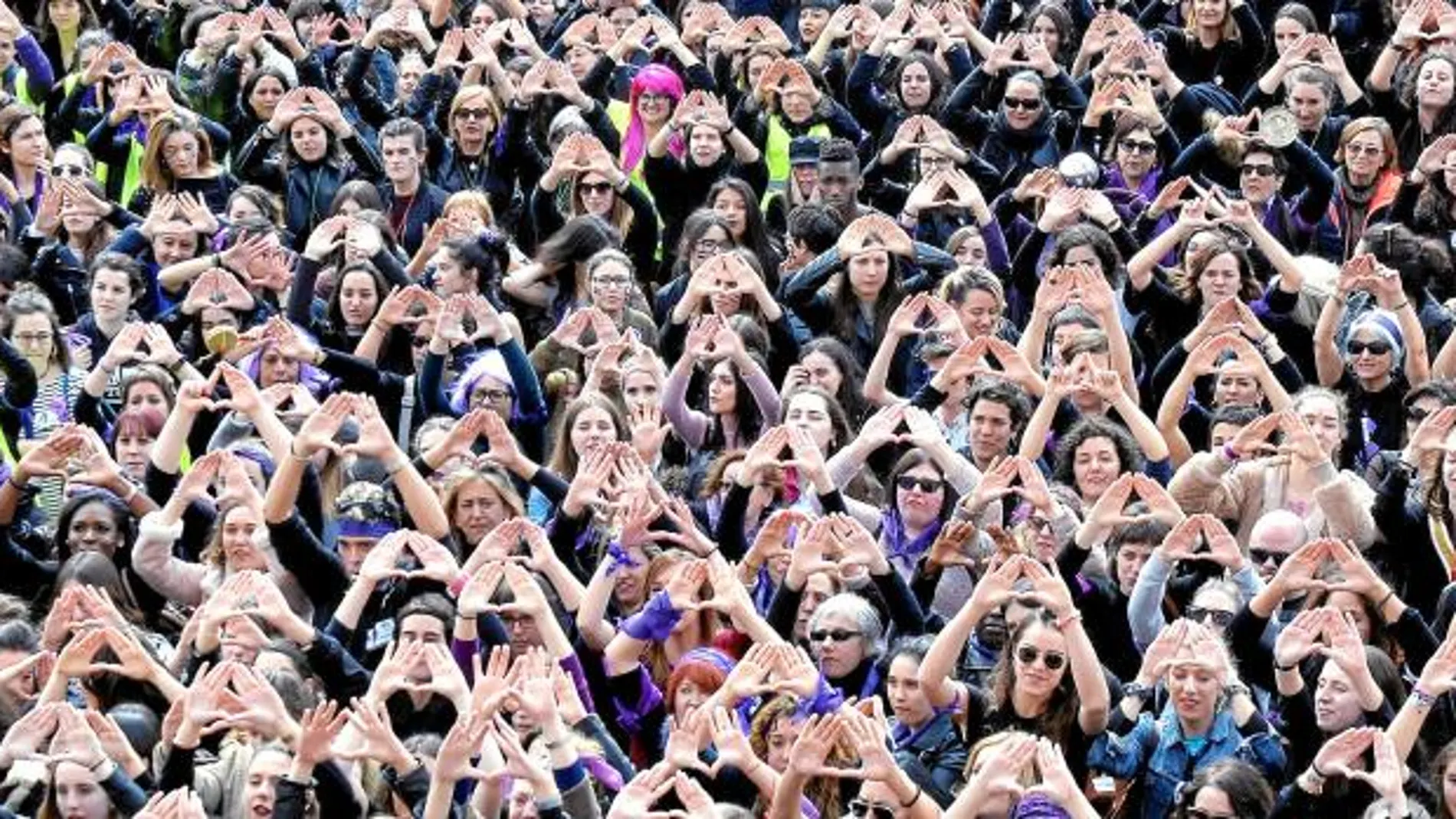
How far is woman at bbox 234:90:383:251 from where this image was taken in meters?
15.1

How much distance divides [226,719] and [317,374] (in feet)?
10.5

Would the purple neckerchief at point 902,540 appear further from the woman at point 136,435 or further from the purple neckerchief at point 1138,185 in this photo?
the purple neckerchief at point 1138,185

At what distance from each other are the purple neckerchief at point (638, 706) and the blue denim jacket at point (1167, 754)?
4.19 feet

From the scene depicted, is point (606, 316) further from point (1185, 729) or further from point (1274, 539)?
point (1185, 729)

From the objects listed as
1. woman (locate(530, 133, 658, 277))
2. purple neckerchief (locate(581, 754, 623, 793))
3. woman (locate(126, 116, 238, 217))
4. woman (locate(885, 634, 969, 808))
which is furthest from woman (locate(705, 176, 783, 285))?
purple neckerchief (locate(581, 754, 623, 793))

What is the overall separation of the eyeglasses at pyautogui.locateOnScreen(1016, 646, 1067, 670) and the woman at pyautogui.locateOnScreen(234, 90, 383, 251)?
4.94m

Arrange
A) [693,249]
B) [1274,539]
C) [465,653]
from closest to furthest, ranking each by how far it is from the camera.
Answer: [465,653], [1274,539], [693,249]

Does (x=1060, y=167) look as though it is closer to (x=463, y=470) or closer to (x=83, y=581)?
(x=463, y=470)

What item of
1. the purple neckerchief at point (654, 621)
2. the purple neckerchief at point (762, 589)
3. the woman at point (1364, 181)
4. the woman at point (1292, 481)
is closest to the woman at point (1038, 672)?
the purple neckerchief at point (654, 621)


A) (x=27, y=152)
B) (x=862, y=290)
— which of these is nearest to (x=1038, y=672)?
(x=862, y=290)

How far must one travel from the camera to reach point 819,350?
1307 cm

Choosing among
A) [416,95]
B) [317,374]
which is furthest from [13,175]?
[317,374]

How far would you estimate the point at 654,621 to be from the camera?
444 inches

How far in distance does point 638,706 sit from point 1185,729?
1554 mm
